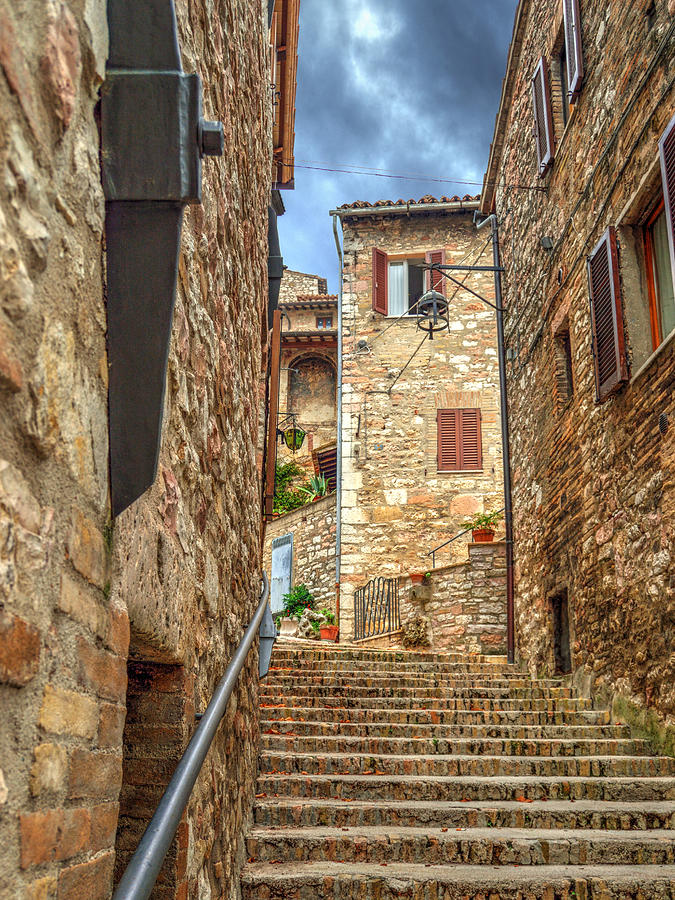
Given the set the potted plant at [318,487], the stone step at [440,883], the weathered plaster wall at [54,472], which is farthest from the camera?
the potted plant at [318,487]

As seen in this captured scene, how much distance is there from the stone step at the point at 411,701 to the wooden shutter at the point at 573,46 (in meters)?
5.06

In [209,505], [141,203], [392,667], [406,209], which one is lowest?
[392,667]

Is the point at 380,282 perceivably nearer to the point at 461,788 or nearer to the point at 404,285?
the point at 404,285

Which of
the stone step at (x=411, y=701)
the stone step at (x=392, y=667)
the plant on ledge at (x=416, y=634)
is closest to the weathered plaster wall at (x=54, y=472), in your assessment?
the stone step at (x=411, y=701)

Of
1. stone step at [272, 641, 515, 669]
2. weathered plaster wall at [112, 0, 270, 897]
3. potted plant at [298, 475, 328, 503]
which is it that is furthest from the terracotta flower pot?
potted plant at [298, 475, 328, 503]

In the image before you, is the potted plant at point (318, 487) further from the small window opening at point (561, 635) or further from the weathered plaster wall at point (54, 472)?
the weathered plaster wall at point (54, 472)

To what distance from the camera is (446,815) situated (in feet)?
14.1

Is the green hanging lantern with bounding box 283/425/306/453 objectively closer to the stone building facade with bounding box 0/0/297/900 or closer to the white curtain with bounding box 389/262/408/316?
the white curtain with bounding box 389/262/408/316

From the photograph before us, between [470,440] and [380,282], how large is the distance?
3383mm

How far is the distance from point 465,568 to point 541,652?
3.11 m

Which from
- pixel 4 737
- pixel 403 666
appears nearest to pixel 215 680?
pixel 4 737

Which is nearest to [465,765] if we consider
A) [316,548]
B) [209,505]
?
[209,505]

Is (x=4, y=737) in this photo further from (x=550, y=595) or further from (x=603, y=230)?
(x=550, y=595)

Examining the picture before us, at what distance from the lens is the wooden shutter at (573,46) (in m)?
7.50
